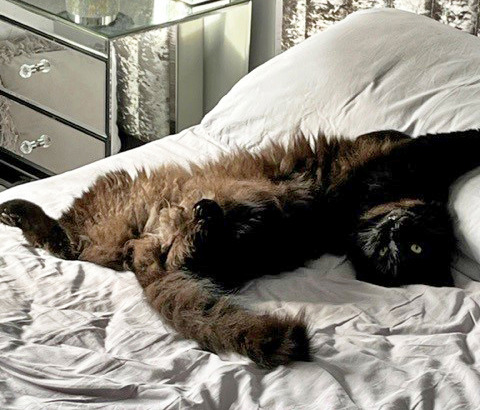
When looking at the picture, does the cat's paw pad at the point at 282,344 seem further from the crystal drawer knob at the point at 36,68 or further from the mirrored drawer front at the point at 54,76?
the crystal drawer knob at the point at 36,68

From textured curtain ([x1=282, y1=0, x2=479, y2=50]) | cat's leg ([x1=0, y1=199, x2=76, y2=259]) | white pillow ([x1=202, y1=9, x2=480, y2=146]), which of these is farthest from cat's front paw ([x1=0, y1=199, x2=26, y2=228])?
textured curtain ([x1=282, y1=0, x2=479, y2=50])

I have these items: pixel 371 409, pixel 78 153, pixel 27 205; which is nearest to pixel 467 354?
pixel 371 409

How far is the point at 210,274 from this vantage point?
2.05 meters

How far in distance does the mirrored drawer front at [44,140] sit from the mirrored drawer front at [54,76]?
48 mm

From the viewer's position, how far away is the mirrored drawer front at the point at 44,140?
3.29m

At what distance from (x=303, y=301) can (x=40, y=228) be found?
2.02 ft

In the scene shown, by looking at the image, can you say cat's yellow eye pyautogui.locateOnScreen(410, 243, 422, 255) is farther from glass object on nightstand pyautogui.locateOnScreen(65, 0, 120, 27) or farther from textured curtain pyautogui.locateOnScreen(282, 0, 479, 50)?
glass object on nightstand pyautogui.locateOnScreen(65, 0, 120, 27)

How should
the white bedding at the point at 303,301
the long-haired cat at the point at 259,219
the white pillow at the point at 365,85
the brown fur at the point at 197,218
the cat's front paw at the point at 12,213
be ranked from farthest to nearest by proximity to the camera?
the white pillow at the point at 365,85 → the cat's front paw at the point at 12,213 → the long-haired cat at the point at 259,219 → the brown fur at the point at 197,218 → the white bedding at the point at 303,301

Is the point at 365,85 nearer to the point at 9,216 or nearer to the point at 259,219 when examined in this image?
the point at 259,219

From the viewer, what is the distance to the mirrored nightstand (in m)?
3.17

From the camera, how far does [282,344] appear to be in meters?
1.75

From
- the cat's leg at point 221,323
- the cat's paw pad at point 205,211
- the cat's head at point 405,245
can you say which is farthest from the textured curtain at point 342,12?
the cat's leg at point 221,323

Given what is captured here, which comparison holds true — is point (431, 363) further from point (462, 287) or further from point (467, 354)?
point (462, 287)

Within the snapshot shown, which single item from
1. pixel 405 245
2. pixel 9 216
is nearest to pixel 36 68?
pixel 9 216
